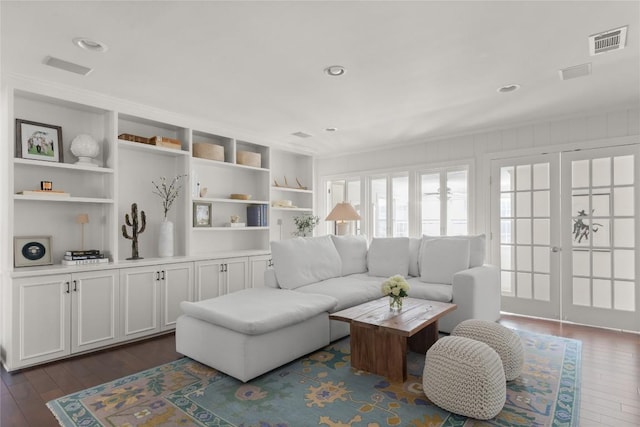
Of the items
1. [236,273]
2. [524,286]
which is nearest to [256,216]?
[236,273]

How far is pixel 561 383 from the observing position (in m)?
2.56

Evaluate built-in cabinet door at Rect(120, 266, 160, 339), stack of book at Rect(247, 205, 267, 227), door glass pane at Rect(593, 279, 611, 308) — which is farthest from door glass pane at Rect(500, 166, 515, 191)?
built-in cabinet door at Rect(120, 266, 160, 339)

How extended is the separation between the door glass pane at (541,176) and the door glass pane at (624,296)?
1294 millimetres

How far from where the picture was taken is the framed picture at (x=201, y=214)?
179 inches

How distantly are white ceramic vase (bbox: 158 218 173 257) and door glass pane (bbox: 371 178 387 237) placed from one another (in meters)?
3.21

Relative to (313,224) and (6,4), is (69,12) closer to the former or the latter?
(6,4)

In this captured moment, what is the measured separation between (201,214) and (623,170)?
490 centimetres

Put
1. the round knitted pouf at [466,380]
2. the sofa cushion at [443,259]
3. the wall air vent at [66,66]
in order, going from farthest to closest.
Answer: the sofa cushion at [443,259] → the wall air vent at [66,66] → the round knitted pouf at [466,380]

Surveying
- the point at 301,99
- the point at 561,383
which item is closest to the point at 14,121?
the point at 301,99

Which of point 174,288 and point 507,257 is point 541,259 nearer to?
point 507,257

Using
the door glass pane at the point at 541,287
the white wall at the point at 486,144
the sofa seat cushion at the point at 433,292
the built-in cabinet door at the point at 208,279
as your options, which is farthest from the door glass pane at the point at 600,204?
Result: the built-in cabinet door at the point at 208,279

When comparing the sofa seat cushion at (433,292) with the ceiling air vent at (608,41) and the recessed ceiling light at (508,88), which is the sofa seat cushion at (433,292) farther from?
the ceiling air vent at (608,41)

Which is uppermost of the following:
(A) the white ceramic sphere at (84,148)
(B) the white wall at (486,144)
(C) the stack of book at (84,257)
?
(B) the white wall at (486,144)

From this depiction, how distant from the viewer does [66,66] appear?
288 centimetres
